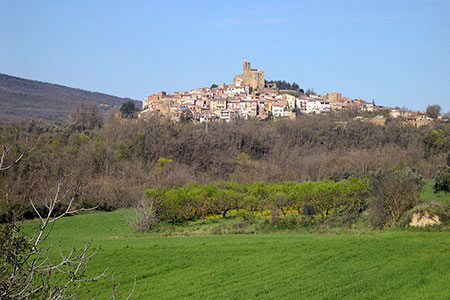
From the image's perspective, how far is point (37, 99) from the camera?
461 feet

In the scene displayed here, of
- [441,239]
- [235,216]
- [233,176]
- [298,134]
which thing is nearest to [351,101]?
[298,134]

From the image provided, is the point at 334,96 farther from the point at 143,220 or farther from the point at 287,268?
the point at 287,268

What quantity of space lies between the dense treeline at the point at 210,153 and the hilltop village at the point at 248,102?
2792cm

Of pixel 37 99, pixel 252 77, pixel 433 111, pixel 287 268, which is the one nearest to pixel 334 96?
pixel 252 77

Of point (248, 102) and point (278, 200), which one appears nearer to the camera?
point (278, 200)

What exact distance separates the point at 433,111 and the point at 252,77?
66.3 m

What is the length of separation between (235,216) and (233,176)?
19196 millimetres

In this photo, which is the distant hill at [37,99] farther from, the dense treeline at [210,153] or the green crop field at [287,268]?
the green crop field at [287,268]

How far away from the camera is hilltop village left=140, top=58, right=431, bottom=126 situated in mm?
120875

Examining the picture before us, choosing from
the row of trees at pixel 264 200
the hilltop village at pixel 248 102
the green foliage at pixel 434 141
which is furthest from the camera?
the hilltop village at pixel 248 102

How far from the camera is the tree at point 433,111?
103 metres

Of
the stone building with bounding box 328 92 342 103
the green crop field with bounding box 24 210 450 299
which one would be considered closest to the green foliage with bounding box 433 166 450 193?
the green crop field with bounding box 24 210 450 299

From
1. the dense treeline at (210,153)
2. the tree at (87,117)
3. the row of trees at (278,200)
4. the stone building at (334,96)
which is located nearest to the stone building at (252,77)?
the stone building at (334,96)

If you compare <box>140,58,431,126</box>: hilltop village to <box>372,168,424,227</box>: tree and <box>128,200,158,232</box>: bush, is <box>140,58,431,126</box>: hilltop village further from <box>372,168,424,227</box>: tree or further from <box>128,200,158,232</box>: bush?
<box>372,168,424,227</box>: tree
